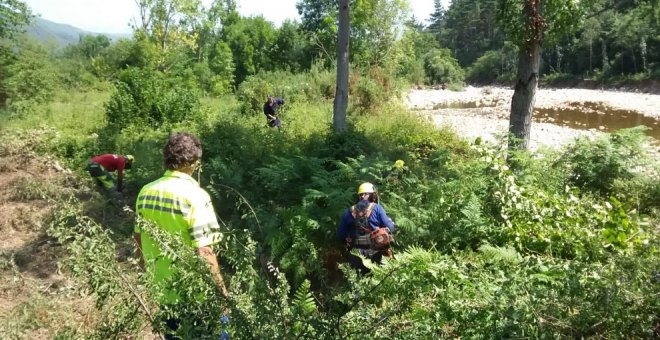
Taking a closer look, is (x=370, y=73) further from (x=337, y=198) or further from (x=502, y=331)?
(x=502, y=331)

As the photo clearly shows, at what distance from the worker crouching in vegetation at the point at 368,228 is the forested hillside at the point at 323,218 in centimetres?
28

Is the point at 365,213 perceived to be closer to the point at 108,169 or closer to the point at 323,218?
the point at 323,218

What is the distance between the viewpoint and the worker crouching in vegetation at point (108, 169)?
29.8ft

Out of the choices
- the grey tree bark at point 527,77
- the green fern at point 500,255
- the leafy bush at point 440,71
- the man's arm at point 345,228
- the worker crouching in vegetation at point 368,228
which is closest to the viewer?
the green fern at point 500,255

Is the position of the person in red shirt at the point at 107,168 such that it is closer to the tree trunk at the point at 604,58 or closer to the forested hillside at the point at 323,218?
the forested hillside at the point at 323,218

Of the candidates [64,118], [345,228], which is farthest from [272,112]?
[345,228]

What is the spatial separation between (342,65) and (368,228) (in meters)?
5.88

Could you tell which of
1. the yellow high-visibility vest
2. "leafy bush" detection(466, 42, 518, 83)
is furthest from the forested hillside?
"leafy bush" detection(466, 42, 518, 83)

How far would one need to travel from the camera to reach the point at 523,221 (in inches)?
232

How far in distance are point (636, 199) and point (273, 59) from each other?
37.2 meters

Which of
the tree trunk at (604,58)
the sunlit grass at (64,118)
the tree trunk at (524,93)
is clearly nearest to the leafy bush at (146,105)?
the sunlit grass at (64,118)

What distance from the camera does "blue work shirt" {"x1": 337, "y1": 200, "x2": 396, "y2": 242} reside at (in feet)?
18.1

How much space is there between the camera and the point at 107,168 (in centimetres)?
938

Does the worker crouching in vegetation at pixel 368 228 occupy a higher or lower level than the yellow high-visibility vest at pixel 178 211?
lower
